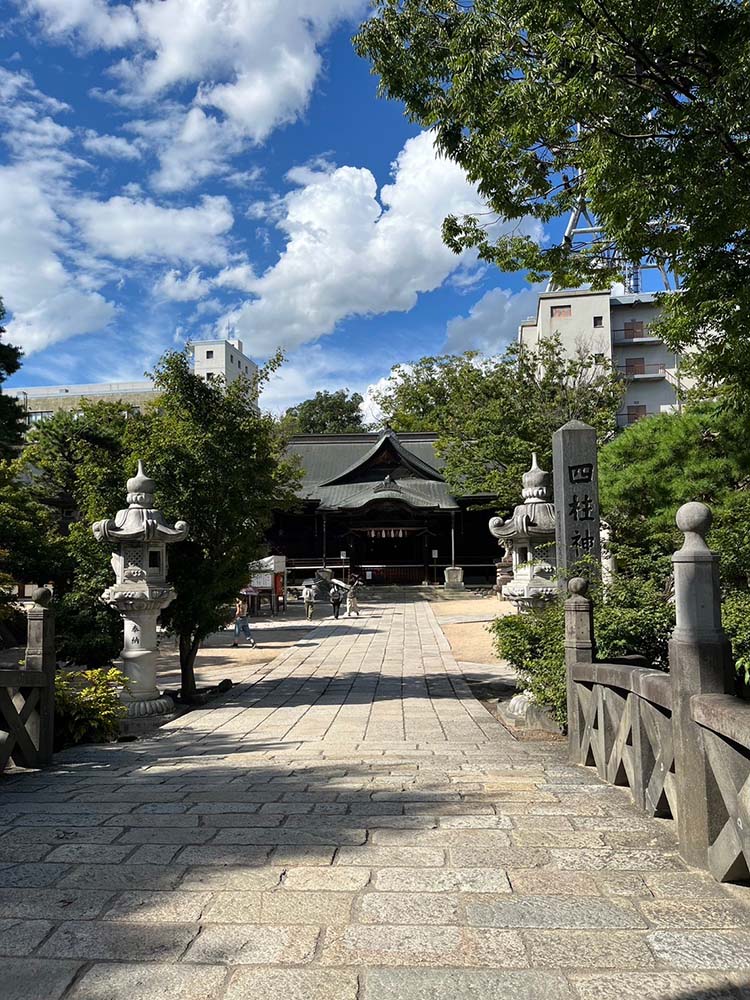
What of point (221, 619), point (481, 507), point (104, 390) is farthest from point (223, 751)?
point (104, 390)

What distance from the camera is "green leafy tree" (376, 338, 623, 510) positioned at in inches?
968

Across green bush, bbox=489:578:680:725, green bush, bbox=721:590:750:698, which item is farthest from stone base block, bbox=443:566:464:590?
green bush, bbox=721:590:750:698

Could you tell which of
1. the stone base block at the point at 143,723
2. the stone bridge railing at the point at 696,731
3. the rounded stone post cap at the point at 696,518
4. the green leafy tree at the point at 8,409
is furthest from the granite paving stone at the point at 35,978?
the green leafy tree at the point at 8,409

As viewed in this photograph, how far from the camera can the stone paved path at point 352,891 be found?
2090 mm

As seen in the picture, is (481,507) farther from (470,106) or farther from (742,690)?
(742,690)

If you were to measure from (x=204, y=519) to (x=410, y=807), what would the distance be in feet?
23.5

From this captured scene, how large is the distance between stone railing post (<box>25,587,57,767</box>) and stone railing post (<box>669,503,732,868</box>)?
467 centimetres

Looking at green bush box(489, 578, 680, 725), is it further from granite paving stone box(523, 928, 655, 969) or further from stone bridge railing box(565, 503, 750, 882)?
granite paving stone box(523, 928, 655, 969)

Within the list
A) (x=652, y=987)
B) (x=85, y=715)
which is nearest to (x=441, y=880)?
(x=652, y=987)

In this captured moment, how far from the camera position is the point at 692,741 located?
295cm

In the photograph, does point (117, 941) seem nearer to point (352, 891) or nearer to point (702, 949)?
point (352, 891)

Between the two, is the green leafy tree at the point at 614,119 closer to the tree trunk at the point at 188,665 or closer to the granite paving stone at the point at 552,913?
the granite paving stone at the point at 552,913

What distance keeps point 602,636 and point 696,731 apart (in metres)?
3.93

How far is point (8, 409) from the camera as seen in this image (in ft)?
72.4
